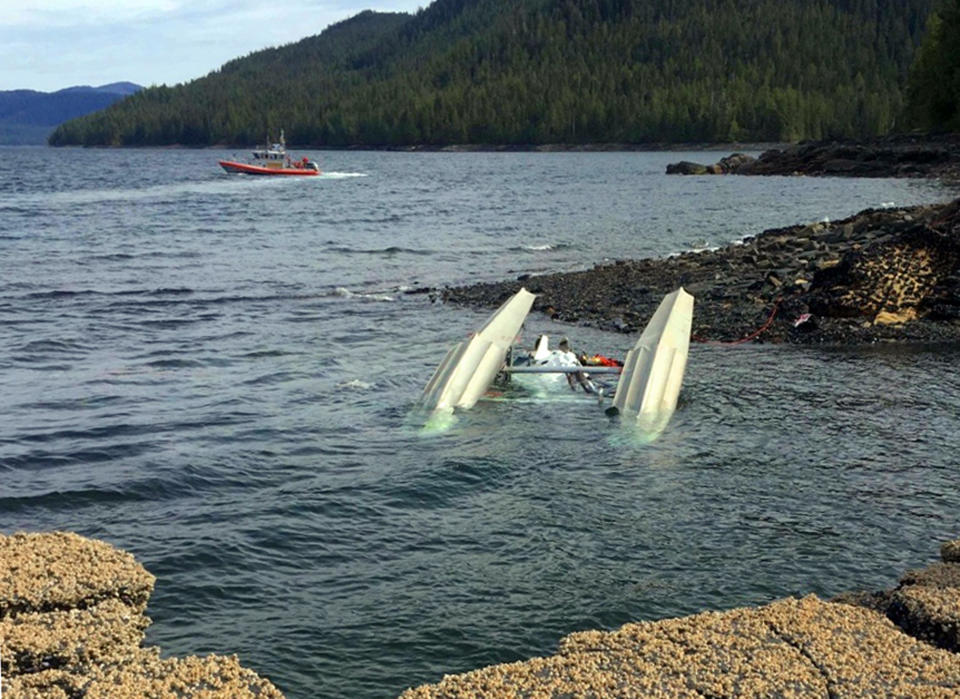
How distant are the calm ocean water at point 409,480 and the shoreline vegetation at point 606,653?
177 centimetres

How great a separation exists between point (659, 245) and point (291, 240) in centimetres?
1624

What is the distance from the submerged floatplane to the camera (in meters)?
15.9

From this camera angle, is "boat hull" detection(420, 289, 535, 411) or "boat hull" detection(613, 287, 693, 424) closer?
"boat hull" detection(613, 287, 693, 424)

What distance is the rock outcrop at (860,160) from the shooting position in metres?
83.2

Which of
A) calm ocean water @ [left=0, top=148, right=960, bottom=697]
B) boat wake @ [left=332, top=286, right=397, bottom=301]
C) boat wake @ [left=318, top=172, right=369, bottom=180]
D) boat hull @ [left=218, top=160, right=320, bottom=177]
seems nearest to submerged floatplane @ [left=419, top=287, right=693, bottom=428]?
calm ocean water @ [left=0, top=148, right=960, bottom=697]

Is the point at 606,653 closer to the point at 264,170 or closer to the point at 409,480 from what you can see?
the point at 409,480

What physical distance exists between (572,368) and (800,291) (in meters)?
9.16

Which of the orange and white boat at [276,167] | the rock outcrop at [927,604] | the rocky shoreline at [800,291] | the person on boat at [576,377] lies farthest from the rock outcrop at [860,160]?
the rock outcrop at [927,604]

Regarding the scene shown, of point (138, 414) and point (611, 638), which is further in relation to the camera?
point (138, 414)

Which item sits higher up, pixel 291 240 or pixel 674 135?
pixel 674 135

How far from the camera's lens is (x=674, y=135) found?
185 metres

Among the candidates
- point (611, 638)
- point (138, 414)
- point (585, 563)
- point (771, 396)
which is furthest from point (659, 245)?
point (611, 638)

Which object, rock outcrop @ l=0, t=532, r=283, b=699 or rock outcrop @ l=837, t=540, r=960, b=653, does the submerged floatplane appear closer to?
rock outcrop @ l=837, t=540, r=960, b=653

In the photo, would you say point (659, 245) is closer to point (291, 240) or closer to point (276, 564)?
point (291, 240)
